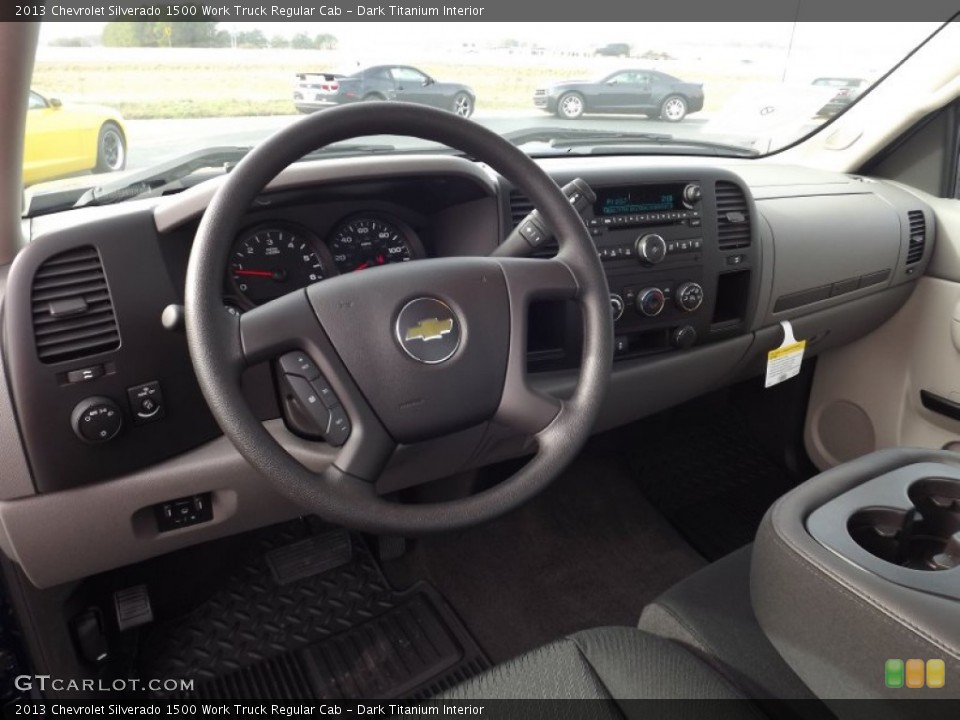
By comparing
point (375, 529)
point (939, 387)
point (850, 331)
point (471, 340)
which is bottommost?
point (939, 387)

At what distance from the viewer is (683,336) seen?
1.82 meters

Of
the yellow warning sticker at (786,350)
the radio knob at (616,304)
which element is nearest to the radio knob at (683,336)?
the radio knob at (616,304)

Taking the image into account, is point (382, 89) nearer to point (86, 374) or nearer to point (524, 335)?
point (524, 335)

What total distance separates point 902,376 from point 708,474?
2.20 ft

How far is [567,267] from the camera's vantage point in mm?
1244

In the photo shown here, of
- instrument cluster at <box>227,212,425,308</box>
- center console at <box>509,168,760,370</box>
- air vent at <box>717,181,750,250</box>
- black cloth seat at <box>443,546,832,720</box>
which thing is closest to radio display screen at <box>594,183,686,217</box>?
center console at <box>509,168,760,370</box>

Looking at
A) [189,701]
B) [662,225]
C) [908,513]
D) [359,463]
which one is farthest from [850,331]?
[189,701]

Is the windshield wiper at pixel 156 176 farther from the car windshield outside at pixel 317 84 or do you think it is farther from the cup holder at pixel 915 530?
the cup holder at pixel 915 530

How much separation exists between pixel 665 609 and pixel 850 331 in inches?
57.8

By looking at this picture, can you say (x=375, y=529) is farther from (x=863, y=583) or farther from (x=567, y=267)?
(x=863, y=583)

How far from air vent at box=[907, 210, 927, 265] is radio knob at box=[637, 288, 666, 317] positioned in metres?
1.03

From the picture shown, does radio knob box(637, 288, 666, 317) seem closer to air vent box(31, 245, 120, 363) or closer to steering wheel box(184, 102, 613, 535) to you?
steering wheel box(184, 102, 613, 535)

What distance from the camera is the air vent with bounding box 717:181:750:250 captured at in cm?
185

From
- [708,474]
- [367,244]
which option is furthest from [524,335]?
[708,474]
